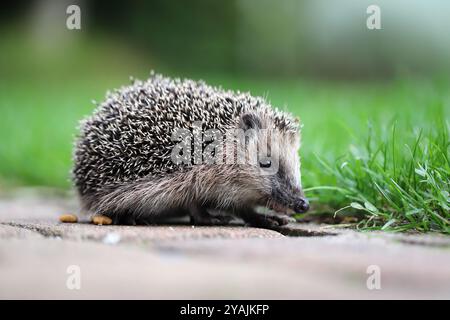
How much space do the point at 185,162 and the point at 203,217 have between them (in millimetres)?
534

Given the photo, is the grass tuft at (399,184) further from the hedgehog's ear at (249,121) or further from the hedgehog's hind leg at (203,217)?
the hedgehog's hind leg at (203,217)

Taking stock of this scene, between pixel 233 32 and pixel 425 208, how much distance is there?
21.5 metres

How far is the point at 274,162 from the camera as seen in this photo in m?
5.48

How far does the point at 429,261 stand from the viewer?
10.3ft

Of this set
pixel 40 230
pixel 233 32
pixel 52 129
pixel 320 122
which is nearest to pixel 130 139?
pixel 40 230

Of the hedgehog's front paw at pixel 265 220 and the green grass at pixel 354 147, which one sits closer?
the green grass at pixel 354 147

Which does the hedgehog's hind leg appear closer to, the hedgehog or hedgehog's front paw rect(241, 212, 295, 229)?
the hedgehog

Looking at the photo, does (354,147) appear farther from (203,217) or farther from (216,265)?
(216,265)

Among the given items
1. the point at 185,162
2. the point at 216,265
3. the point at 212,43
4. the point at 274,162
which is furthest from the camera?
the point at 212,43

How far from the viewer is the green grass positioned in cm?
450

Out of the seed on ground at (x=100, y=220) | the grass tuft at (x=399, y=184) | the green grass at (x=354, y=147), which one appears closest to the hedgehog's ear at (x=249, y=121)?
the green grass at (x=354, y=147)

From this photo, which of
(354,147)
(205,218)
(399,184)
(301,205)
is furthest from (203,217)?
(399,184)

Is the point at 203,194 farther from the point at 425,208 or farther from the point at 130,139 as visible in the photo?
the point at 425,208

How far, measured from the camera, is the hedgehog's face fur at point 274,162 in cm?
529
